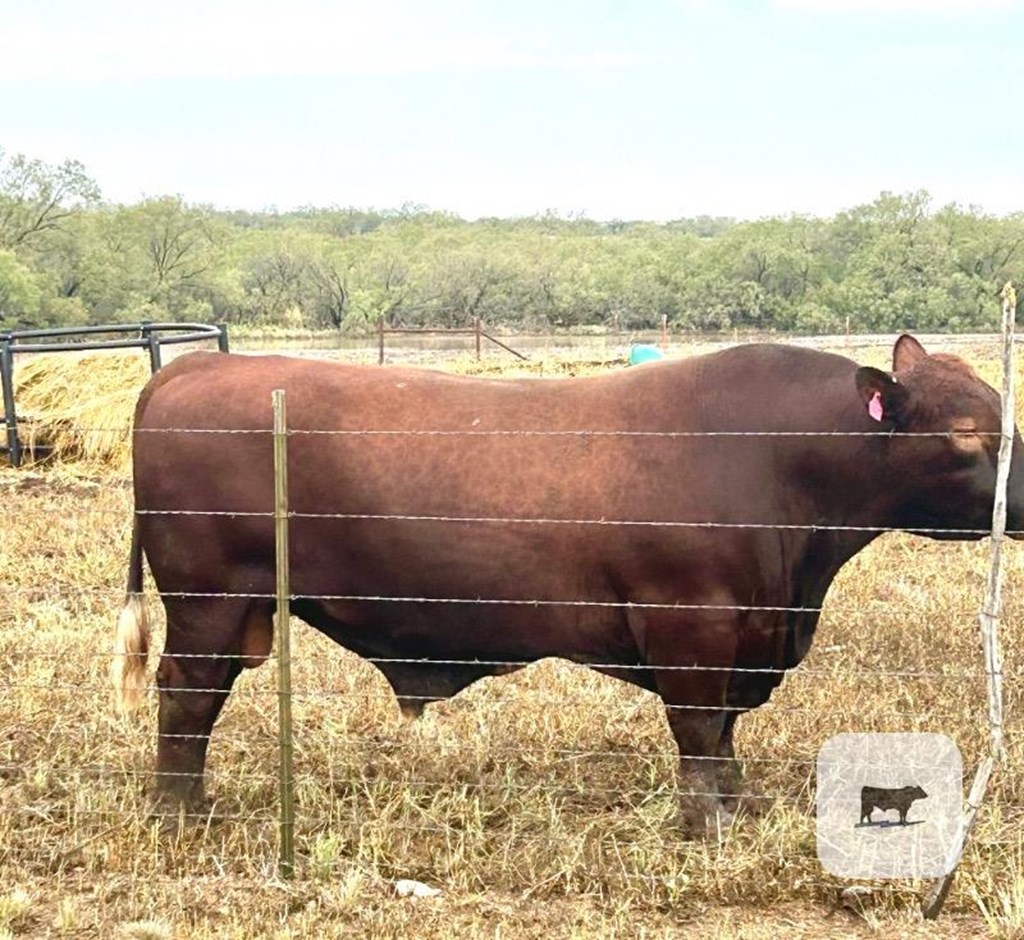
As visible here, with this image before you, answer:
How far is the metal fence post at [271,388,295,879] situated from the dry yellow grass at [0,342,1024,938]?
0.44 feet

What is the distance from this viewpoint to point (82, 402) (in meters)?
13.0

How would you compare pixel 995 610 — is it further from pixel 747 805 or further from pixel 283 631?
pixel 283 631

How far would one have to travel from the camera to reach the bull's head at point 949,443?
4477mm

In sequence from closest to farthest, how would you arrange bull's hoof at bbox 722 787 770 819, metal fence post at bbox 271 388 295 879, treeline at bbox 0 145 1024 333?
1. metal fence post at bbox 271 388 295 879
2. bull's hoof at bbox 722 787 770 819
3. treeline at bbox 0 145 1024 333

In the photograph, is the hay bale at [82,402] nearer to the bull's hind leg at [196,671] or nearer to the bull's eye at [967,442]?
the bull's hind leg at [196,671]

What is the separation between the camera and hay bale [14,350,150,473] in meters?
12.5

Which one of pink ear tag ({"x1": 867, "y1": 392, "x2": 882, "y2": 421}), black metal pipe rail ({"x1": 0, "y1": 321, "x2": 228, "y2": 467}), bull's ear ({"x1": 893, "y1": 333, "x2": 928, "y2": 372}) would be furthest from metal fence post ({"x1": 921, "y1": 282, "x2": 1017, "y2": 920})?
black metal pipe rail ({"x1": 0, "y1": 321, "x2": 228, "y2": 467})

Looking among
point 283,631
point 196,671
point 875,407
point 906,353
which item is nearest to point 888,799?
point 875,407

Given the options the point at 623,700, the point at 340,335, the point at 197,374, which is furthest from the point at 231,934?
the point at 340,335

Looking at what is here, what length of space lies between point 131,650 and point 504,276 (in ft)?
157

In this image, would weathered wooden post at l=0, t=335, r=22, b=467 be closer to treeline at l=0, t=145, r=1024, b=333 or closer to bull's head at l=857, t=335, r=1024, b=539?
bull's head at l=857, t=335, r=1024, b=539

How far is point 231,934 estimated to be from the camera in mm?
3758

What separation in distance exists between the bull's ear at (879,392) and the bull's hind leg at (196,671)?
220cm

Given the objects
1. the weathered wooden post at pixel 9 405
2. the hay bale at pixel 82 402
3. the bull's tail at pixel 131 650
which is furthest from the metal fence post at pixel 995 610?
the weathered wooden post at pixel 9 405
